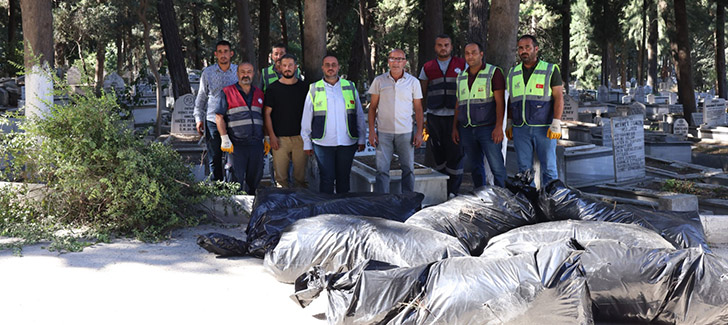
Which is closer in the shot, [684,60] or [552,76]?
[552,76]

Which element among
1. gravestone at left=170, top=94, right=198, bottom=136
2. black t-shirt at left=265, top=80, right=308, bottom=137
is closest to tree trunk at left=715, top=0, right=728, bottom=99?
gravestone at left=170, top=94, right=198, bottom=136

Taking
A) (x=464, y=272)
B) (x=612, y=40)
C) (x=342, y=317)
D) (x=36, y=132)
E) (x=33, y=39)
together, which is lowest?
(x=342, y=317)

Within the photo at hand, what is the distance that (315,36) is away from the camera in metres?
7.59

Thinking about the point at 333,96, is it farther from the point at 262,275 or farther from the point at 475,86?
the point at 262,275

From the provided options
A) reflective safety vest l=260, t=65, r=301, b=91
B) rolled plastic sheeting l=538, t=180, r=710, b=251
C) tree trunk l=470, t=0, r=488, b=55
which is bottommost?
rolled plastic sheeting l=538, t=180, r=710, b=251

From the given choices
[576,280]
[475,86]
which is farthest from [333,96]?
[576,280]

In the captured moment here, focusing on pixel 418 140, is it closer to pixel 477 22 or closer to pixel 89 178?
pixel 89 178

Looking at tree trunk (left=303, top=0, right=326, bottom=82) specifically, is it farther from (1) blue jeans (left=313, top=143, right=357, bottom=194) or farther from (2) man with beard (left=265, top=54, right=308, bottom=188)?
(1) blue jeans (left=313, top=143, right=357, bottom=194)

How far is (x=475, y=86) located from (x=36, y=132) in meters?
4.13

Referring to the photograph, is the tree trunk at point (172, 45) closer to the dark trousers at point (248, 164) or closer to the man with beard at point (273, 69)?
the man with beard at point (273, 69)

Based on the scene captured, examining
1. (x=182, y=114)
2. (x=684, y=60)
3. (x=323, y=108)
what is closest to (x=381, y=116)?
(x=323, y=108)

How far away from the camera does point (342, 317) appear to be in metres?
3.71

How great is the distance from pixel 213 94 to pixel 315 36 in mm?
1387

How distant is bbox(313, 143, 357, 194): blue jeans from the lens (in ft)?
21.0
